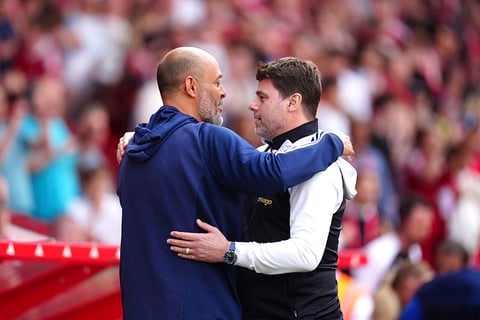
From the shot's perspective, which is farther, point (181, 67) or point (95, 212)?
point (95, 212)

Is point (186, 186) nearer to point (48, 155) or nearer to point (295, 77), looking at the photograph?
point (295, 77)

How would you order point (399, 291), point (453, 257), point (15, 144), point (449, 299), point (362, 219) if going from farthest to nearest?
1. point (362, 219)
2. point (15, 144)
3. point (453, 257)
4. point (399, 291)
5. point (449, 299)

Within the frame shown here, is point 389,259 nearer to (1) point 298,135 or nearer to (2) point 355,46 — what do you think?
(1) point 298,135

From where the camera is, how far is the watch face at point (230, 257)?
4852 millimetres

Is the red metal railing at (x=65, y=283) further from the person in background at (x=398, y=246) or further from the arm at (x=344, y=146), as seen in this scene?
the person in background at (x=398, y=246)

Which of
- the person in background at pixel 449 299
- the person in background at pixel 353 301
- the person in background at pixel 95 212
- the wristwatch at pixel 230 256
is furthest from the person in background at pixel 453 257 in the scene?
the wristwatch at pixel 230 256

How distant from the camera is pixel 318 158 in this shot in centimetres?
485

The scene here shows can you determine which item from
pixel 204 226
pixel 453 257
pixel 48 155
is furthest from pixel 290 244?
pixel 48 155

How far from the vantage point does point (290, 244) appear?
15.9ft

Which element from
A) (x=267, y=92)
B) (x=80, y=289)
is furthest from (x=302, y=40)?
(x=267, y=92)

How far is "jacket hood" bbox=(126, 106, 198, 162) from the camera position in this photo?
4.91 m

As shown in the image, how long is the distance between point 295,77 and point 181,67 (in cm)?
50

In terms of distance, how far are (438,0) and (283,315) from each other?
14892 mm

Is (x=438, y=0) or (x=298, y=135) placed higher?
(x=438, y=0)
